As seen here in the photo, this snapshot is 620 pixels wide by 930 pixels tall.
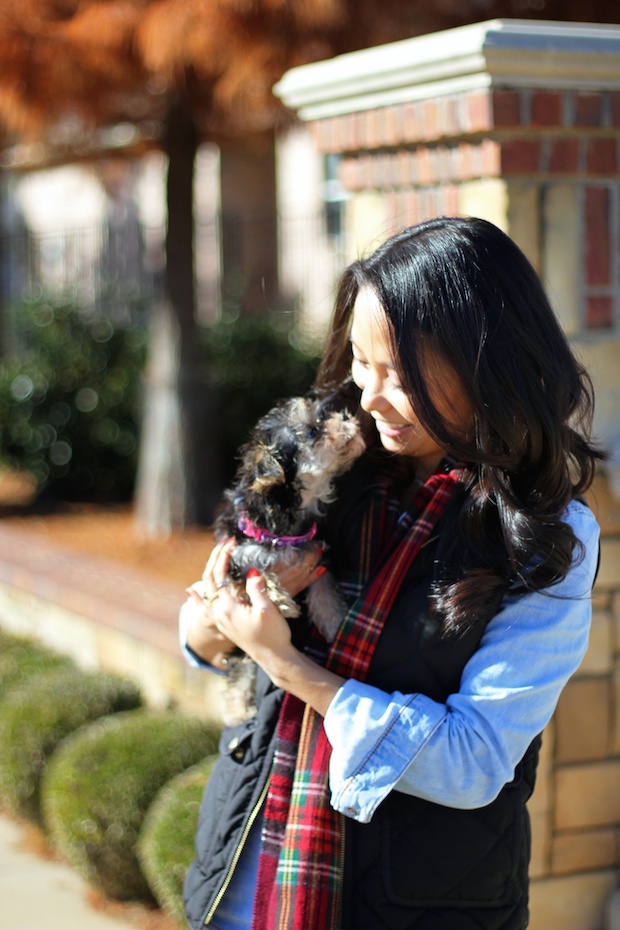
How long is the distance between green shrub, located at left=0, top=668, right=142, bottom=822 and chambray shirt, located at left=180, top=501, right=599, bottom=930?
259 centimetres

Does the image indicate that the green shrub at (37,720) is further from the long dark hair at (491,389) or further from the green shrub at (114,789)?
the long dark hair at (491,389)

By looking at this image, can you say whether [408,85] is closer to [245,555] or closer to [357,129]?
[357,129]

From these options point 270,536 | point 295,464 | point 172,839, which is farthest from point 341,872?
point 172,839

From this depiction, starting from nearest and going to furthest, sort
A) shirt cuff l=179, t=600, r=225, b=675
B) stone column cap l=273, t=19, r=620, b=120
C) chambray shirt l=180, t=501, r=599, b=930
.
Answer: chambray shirt l=180, t=501, r=599, b=930 < shirt cuff l=179, t=600, r=225, b=675 < stone column cap l=273, t=19, r=620, b=120

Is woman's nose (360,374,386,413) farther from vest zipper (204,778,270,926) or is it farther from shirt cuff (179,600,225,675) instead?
vest zipper (204,778,270,926)

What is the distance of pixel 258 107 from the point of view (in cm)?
662

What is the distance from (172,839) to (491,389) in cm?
211

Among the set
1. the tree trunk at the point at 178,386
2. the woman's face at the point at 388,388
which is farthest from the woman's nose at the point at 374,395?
the tree trunk at the point at 178,386

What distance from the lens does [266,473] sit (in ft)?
6.23

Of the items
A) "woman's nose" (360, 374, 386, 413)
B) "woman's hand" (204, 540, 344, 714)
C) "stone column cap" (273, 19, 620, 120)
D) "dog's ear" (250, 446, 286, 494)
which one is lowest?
"woman's hand" (204, 540, 344, 714)

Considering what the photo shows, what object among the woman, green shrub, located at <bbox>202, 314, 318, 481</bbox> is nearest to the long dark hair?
the woman

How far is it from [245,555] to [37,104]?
472 centimetres

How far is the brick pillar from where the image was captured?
2.69 meters

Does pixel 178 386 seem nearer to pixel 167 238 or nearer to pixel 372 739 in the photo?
pixel 167 238
